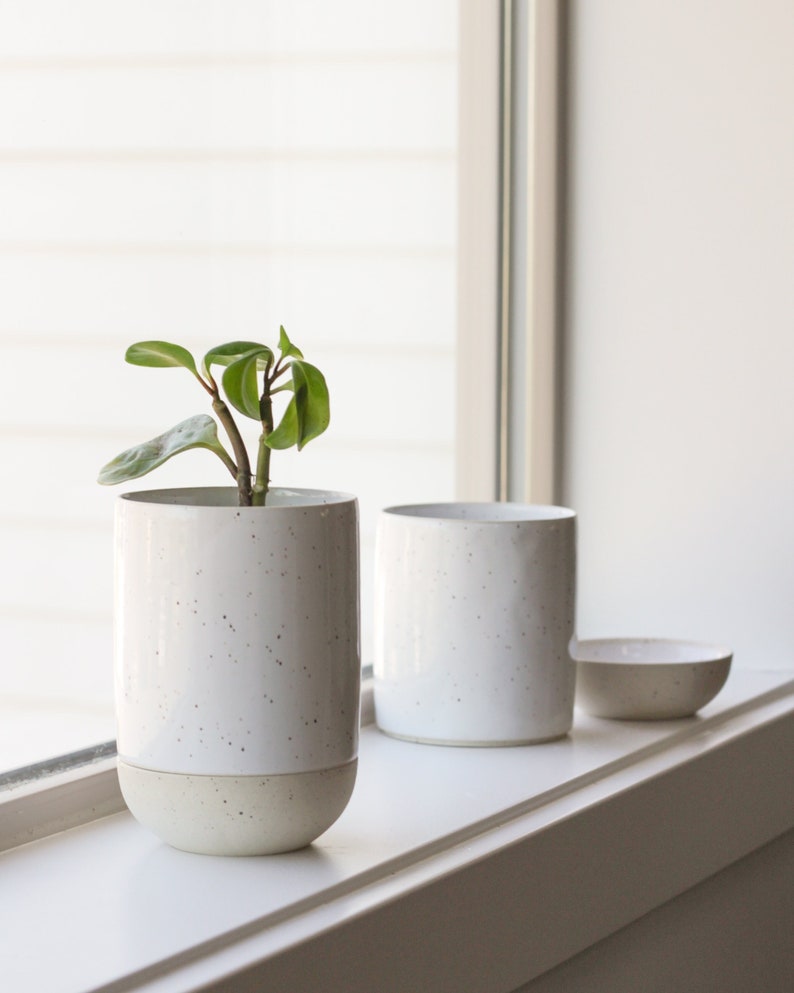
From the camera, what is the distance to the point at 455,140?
1.28 metres

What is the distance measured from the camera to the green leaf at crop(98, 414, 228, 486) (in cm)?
68

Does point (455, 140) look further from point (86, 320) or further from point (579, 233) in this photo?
point (86, 320)

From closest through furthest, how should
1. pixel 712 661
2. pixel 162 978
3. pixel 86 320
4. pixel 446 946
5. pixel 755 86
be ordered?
pixel 162 978, pixel 446 946, pixel 86 320, pixel 712 661, pixel 755 86

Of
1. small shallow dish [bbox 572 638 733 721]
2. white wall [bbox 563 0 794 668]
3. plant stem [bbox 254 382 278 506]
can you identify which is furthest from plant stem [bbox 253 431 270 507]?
white wall [bbox 563 0 794 668]

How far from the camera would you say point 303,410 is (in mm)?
712

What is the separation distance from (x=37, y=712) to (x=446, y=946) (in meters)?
0.28

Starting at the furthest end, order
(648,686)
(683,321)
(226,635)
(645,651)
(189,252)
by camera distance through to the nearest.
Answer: (683,321) → (645,651) → (648,686) → (189,252) → (226,635)

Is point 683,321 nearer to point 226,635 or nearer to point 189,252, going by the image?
point 189,252

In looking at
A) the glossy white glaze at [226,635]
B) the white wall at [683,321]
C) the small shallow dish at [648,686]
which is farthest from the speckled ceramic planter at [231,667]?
the white wall at [683,321]

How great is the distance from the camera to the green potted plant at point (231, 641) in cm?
69

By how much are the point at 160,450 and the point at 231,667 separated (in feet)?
0.37

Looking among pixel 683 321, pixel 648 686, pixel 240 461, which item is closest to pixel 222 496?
pixel 240 461

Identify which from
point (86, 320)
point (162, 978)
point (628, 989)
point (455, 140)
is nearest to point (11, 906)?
point (162, 978)

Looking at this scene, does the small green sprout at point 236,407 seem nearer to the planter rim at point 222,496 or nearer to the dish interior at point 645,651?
the planter rim at point 222,496
